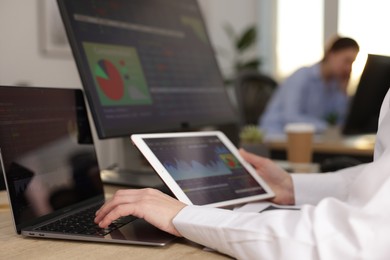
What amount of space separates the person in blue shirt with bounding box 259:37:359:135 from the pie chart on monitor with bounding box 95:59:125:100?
6.89ft

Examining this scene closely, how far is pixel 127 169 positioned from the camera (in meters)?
1.38

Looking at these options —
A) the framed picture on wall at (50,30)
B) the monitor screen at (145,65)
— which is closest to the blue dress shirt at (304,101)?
the framed picture on wall at (50,30)

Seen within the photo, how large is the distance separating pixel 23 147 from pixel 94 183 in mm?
219

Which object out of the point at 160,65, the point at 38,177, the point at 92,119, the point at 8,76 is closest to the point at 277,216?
the point at 38,177

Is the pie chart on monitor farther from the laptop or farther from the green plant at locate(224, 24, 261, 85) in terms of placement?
the green plant at locate(224, 24, 261, 85)

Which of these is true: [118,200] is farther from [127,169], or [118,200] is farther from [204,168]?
[127,169]

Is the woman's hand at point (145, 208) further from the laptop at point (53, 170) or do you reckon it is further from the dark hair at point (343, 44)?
the dark hair at point (343, 44)

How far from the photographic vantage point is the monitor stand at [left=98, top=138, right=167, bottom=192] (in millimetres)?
1191

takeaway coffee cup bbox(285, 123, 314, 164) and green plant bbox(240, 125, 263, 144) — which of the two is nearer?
green plant bbox(240, 125, 263, 144)

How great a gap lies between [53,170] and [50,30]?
2.85 m

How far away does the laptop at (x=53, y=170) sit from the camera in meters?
0.76

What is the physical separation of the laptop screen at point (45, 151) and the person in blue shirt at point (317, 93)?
2.28 metres

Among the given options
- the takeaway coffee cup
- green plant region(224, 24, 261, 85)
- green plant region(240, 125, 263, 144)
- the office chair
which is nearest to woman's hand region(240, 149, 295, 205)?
green plant region(240, 125, 263, 144)

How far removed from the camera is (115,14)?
1215 mm
